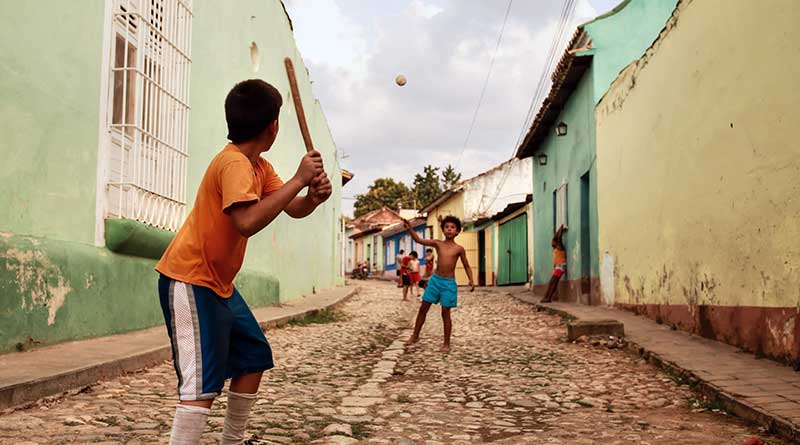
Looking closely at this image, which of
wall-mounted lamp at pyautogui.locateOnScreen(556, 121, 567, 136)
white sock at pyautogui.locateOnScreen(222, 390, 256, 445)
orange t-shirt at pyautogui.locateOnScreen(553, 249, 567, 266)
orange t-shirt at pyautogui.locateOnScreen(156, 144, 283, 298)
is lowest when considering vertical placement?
white sock at pyautogui.locateOnScreen(222, 390, 256, 445)

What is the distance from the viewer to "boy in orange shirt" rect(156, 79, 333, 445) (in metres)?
2.37

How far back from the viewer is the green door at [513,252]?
2256 cm

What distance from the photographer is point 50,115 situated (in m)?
5.78

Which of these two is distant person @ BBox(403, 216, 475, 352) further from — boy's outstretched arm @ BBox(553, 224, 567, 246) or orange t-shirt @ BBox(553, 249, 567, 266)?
boy's outstretched arm @ BBox(553, 224, 567, 246)

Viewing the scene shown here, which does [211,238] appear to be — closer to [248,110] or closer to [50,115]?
[248,110]

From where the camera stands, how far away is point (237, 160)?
2418 mm

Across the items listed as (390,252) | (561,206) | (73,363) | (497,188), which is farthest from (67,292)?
(390,252)

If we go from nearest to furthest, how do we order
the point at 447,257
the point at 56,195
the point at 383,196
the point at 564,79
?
the point at 56,195 → the point at 447,257 → the point at 564,79 → the point at 383,196

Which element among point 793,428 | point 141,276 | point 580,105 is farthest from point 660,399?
point 580,105

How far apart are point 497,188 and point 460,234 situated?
4077mm

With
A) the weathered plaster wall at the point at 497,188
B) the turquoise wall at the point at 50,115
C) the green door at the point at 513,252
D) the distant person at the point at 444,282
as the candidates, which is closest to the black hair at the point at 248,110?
the turquoise wall at the point at 50,115

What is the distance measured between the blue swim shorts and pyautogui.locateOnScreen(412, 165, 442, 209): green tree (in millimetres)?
52592

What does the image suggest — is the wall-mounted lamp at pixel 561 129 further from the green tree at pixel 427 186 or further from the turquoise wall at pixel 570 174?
the green tree at pixel 427 186

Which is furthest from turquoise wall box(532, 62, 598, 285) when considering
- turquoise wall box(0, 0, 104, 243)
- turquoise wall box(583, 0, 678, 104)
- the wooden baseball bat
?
the wooden baseball bat
